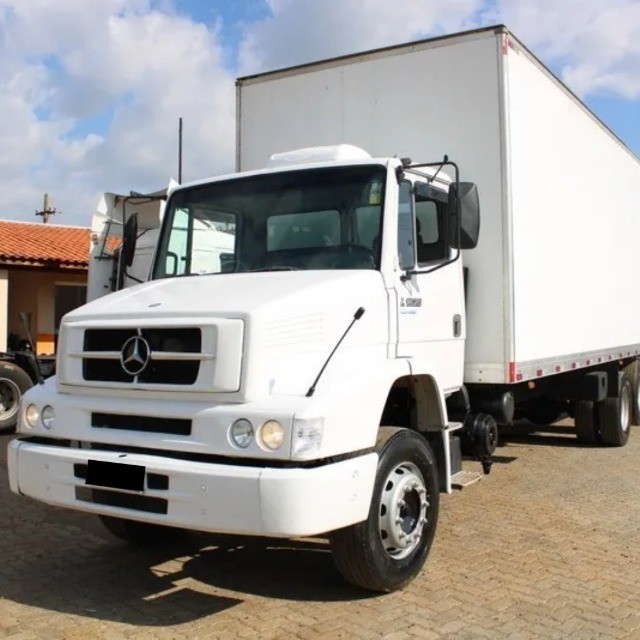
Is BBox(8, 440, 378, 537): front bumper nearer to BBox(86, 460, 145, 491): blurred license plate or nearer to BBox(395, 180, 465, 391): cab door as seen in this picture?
BBox(86, 460, 145, 491): blurred license plate

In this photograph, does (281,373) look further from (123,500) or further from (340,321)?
(123,500)

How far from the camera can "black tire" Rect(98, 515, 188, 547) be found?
218 inches

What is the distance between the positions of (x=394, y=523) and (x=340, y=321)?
122 centimetres

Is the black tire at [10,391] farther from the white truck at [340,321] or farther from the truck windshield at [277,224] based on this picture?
the truck windshield at [277,224]

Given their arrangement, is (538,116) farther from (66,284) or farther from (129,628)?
(66,284)

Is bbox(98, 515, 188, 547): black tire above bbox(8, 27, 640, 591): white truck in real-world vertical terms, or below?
below

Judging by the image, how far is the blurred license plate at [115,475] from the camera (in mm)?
4199

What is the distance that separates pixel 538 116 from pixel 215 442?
4.47 metres

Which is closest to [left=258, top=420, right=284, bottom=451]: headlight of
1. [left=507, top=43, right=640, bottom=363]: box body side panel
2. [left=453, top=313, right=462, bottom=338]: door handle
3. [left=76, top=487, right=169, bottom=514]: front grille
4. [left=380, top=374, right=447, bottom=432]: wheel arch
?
[left=76, top=487, right=169, bottom=514]: front grille

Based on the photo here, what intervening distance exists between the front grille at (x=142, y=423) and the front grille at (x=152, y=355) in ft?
0.65

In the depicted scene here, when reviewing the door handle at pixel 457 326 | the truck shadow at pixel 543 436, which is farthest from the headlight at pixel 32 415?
the truck shadow at pixel 543 436

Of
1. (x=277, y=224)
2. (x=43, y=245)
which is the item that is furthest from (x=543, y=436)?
(x=43, y=245)

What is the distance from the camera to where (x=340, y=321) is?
14.7ft

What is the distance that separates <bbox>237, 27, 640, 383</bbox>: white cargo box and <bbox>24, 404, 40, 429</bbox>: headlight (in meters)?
3.22
